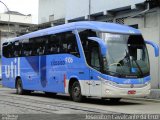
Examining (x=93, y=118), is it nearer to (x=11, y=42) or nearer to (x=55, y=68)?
(x=55, y=68)

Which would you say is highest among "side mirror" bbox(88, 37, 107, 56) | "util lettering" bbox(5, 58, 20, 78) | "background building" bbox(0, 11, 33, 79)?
"background building" bbox(0, 11, 33, 79)

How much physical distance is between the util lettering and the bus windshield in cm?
967

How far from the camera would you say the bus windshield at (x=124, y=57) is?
58.9ft

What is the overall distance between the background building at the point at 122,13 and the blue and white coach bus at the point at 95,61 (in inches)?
281

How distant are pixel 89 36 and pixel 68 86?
296 cm

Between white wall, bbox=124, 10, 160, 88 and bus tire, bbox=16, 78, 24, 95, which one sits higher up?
white wall, bbox=124, 10, 160, 88

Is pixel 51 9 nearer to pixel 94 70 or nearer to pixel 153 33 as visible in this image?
pixel 153 33

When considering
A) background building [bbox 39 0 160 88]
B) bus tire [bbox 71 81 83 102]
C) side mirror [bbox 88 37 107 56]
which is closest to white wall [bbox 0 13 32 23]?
background building [bbox 39 0 160 88]

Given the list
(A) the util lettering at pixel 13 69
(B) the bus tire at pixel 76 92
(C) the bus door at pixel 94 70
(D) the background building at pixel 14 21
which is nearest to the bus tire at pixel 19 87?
(A) the util lettering at pixel 13 69

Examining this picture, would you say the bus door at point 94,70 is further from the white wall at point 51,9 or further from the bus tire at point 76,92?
the white wall at point 51,9

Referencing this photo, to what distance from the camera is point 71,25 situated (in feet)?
67.4

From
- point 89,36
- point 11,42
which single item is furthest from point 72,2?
point 89,36

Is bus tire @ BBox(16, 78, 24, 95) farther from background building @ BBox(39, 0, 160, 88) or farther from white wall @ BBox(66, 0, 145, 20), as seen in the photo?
white wall @ BBox(66, 0, 145, 20)

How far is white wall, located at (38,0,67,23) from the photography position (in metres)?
38.0
